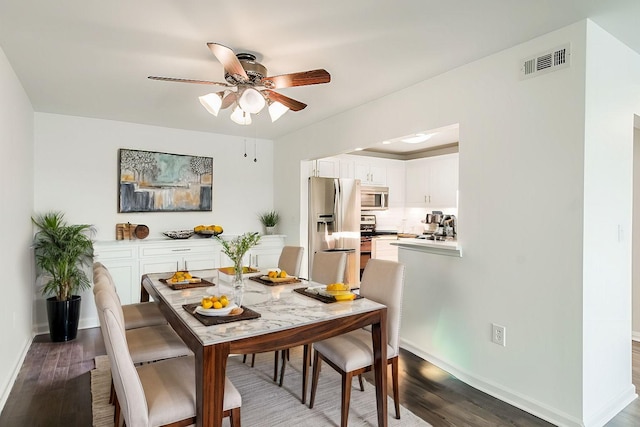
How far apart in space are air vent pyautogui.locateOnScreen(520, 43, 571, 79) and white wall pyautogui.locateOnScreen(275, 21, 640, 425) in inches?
1.3

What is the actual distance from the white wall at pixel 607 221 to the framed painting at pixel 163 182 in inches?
172

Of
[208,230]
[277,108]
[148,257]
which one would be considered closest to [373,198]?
[208,230]

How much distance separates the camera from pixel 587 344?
2164mm

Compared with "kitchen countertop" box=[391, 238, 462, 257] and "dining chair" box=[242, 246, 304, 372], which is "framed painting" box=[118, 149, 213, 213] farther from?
"kitchen countertop" box=[391, 238, 462, 257]

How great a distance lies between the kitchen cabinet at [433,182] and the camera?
5789 mm

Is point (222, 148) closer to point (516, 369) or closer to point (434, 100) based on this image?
point (434, 100)

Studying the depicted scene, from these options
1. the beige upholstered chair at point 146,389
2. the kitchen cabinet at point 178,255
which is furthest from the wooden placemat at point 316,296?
the kitchen cabinet at point 178,255

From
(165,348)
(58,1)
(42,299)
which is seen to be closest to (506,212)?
(165,348)

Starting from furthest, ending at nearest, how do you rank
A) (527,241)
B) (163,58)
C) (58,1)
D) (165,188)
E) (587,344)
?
(165,188), (163,58), (527,241), (587,344), (58,1)

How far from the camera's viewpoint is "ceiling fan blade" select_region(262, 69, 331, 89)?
7.59 feet

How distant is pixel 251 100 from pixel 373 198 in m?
4.14

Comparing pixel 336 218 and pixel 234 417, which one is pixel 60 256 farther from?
pixel 336 218

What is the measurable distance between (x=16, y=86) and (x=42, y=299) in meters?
2.31

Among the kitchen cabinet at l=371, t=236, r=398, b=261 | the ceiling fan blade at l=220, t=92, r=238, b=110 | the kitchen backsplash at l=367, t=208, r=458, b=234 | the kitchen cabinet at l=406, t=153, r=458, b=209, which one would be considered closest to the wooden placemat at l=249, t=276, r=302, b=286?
the ceiling fan blade at l=220, t=92, r=238, b=110
